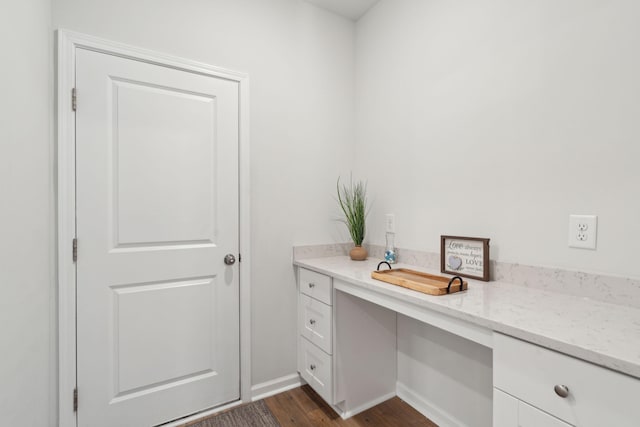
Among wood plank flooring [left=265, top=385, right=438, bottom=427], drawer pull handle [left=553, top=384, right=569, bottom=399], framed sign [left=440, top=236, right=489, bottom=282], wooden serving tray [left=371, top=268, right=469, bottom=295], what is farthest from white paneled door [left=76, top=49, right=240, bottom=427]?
drawer pull handle [left=553, top=384, right=569, bottom=399]

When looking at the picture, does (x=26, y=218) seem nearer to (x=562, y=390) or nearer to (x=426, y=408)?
(x=562, y=390)

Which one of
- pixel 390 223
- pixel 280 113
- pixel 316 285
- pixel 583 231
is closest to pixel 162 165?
pixel 280 113

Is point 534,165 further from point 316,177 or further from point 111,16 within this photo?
point 111,16

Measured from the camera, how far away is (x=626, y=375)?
70 centimetres

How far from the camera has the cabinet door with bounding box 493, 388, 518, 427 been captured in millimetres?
901

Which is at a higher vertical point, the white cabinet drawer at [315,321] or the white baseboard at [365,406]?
the white cabinet drawer at [315,321]

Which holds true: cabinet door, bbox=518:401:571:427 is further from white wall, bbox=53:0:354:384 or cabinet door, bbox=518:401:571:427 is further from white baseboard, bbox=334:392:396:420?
white wall, bbox=53:0:354:384

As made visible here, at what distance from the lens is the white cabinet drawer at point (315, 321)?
1.77m

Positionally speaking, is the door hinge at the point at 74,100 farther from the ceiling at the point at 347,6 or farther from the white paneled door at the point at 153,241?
the ceiling at the point at 347,6

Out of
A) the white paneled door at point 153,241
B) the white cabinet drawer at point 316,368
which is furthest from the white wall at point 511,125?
the white paneled door at point 153,241

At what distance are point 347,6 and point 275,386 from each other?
8.60 ft

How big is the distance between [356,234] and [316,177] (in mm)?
489

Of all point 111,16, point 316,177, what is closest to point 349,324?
point 316,177

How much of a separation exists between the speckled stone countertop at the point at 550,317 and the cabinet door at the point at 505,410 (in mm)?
190
